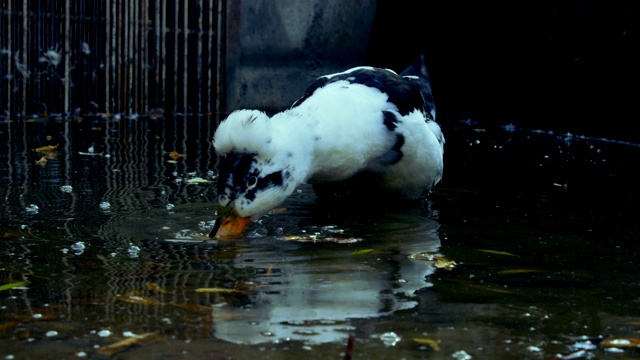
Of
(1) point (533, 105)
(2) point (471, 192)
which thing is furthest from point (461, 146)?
(2) point (471, 192)

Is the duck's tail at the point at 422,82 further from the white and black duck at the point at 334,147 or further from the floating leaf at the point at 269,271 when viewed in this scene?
the floating leaf at the point at 269,271

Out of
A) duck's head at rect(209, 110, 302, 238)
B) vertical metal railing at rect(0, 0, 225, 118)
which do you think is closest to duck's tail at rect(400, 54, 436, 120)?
duck's head at rect(209, 110, 302, 238)

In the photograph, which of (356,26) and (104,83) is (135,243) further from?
(356,26)

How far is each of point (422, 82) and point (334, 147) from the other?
1.99 meters

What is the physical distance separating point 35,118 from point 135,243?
6.10 m

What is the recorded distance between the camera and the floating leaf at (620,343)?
299 centimetres

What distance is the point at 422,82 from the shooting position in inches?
268

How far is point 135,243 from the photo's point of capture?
4.36 meters

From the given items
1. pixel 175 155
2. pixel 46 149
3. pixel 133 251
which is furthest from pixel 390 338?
pixel 46 149

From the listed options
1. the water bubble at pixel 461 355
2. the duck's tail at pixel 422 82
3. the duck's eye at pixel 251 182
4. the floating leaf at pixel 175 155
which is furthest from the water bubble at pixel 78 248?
the floating leaf at pixel 175 155

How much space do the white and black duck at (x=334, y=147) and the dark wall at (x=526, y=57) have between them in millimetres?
3131

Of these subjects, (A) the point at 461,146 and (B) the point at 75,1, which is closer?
(A) the point at 461,146

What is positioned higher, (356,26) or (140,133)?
(356,26)

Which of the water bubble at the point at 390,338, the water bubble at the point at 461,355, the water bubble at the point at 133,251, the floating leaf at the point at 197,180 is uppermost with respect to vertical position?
the water bubble at the point at 461,355
